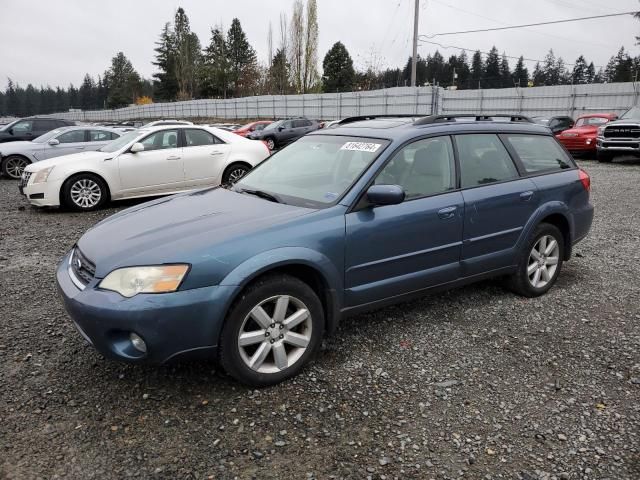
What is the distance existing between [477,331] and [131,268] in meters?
2.59

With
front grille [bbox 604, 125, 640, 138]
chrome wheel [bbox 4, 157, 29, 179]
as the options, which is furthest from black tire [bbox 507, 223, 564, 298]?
chrome wheel [bbox 4, 157, 29, 179]

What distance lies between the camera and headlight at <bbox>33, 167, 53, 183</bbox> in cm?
843

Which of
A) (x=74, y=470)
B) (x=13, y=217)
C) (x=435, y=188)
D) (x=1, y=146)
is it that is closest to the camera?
(x=74, y=470)

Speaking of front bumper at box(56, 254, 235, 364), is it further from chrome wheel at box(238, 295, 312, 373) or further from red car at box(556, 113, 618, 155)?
red car at box(556, 113, 618, 155)

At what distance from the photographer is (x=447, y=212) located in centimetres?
374

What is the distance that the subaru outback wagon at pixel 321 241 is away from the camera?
275cm

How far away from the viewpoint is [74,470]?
2387 mm

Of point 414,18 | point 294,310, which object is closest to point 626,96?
point 414,18

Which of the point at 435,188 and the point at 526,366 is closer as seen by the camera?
the point at 526,366

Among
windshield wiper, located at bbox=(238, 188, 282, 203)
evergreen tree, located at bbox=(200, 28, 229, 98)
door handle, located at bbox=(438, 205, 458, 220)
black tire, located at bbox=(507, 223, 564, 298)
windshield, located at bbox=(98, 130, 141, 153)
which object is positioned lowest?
black tire, located at bbox=(507, 223, 564, 298)

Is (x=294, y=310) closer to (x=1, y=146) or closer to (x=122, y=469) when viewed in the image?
(x=122, y=469)

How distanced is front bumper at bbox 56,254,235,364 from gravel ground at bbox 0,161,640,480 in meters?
0.38

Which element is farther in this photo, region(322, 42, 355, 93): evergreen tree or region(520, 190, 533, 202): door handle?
region(322, 42, 355, 93): evergreen tree

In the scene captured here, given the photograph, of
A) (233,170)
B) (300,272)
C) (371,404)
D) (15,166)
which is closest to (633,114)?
(233,170)
